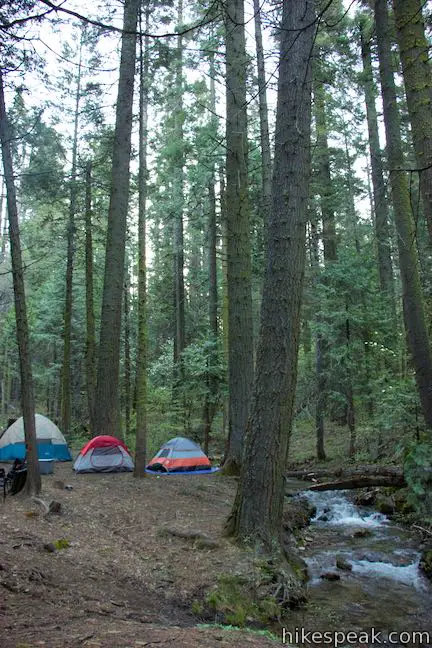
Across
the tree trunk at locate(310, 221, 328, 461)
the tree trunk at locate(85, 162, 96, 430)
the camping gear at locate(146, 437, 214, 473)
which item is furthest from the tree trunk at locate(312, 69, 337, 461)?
the tree trunk at locate(85, 162, 96, 430)

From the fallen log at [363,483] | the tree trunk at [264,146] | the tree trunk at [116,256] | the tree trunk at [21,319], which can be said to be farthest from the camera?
the tree trunk at [264,146]

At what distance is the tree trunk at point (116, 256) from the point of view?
38.3ft

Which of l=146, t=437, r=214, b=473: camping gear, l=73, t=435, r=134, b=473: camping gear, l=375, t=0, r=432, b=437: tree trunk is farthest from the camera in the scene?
l=146, t=437, r=214, b=473: camping gear

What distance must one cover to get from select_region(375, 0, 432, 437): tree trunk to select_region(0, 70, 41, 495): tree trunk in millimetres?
6416

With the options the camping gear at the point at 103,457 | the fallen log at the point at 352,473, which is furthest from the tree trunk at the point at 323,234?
the camping gear at the point at 103,457

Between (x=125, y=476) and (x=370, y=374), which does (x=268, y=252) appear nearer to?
(x=125, y=476)

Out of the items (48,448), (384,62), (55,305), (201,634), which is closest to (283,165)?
(201,634)

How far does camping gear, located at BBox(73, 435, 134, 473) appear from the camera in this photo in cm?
Answer: 1075

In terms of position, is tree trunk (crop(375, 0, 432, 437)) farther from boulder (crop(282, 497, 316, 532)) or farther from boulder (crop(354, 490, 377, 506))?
boulder (crop(354, 490, 377, 506))

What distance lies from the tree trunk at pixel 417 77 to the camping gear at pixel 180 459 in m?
7.70

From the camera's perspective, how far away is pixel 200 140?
15.3m

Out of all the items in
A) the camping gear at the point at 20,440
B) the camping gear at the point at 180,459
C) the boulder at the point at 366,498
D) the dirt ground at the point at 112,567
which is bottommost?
the boulder at the point at 366,498

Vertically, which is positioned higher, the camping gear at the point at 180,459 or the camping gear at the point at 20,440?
the camping gear at the point at 20,440

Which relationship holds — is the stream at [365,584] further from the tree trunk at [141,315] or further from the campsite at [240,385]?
the tree trunk at [141,315]
